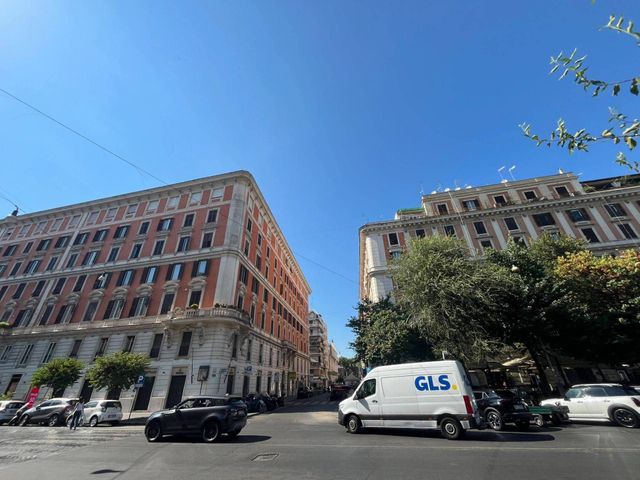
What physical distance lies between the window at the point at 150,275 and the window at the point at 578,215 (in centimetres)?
4739

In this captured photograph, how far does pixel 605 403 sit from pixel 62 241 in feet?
162

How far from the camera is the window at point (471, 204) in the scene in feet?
120

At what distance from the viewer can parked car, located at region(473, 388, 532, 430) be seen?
383 inches

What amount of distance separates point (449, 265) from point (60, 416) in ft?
87.6

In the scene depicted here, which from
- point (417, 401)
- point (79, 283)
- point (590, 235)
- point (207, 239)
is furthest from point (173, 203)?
point (590, 235)

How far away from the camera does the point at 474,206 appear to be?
121ft

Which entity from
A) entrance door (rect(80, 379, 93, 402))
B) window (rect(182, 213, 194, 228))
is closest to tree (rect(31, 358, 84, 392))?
entrance door (rect(80, 379, 93, 402))

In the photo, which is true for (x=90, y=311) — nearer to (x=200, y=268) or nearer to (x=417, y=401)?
(x=200, y=268)

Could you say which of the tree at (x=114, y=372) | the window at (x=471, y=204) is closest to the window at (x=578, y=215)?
the window at (x=471, y=204)

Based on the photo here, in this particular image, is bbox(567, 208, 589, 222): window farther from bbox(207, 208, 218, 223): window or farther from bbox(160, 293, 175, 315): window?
bbox(160, 293, 175, 315): window

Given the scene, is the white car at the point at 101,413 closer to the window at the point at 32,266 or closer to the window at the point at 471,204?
the window at the point at 32,266

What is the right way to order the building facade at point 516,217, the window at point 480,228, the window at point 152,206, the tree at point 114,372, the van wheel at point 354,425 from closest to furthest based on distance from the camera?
1. the van wheel at point 354,425
2. the tree at point 114,372
3. the building facade at point 516,217
4. the window at point 152,206
5. the window at point 480,228

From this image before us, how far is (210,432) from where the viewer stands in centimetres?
999

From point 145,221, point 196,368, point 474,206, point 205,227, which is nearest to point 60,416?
point 196,368
